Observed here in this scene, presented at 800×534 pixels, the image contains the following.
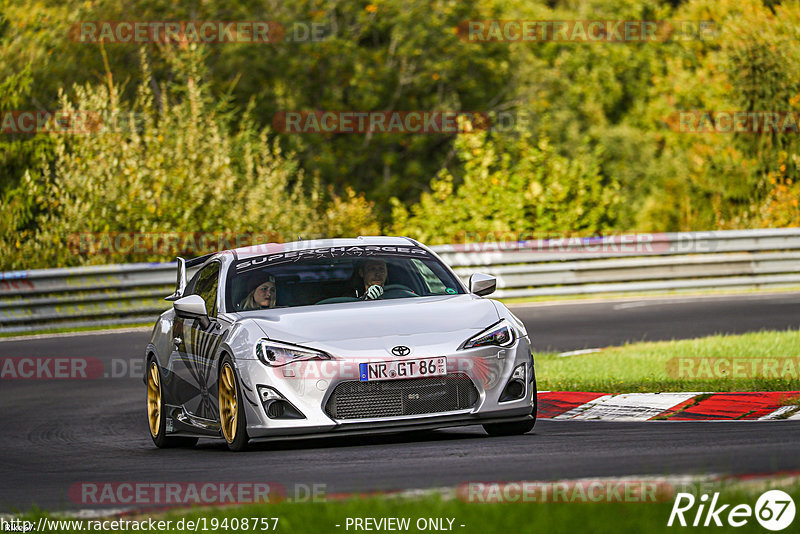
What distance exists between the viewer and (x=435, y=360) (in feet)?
30.1

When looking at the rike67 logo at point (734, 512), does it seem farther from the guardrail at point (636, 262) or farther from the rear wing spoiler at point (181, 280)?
the guardrail at point (636, 262)

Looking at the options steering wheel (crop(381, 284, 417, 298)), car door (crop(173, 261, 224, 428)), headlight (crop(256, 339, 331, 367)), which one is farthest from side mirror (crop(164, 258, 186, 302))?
headlight (crop(256, 339, 331, 367))

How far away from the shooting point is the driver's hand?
1048 cm

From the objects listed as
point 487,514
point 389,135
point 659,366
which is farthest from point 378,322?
point 389,135

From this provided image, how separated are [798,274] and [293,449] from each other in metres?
18.1

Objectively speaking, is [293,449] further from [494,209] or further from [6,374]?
[494,209]

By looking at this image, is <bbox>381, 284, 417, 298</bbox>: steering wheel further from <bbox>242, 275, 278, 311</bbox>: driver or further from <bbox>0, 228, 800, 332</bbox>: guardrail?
<bbox>0, 228, 800, 332</bbox>: guardrail

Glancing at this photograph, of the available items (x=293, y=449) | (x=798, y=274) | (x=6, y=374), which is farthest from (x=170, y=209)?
(x=293, y=449)

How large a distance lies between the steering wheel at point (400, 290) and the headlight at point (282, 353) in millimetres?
1383

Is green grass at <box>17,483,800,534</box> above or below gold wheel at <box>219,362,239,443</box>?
above

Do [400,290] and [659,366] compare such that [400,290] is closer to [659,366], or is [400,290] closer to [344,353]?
[344,353]

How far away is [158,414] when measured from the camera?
36.7 ft

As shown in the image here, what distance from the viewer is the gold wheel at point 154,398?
1122 centimetres

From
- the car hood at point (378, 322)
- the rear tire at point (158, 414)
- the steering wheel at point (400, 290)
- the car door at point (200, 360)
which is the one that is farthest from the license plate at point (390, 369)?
the rear tire at point (158, 414)
